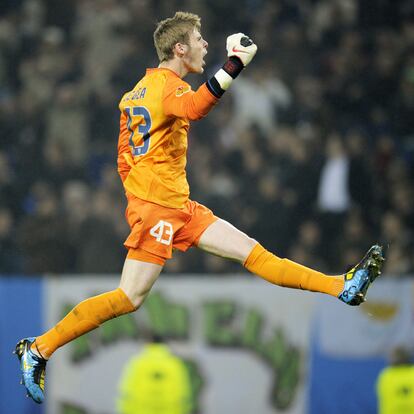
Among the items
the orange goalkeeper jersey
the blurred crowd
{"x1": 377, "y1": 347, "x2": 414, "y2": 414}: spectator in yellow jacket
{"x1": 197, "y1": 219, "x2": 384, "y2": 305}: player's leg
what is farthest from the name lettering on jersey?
{"x1": 377, "y1": 347, "x2": 414, "y2": 414}: spectator in yellow jacket

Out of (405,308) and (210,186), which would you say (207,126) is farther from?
(405,308)

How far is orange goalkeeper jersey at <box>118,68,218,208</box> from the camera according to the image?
6164 millimetres

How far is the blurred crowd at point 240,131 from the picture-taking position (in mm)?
10828

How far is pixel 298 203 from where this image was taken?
36.2ft

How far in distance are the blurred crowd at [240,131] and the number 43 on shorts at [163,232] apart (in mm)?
4271

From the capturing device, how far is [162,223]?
629 cm

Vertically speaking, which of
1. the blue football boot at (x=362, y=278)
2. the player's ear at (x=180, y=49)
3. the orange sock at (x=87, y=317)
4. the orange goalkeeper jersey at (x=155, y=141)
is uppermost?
the player's ear at (x=180, y=49)

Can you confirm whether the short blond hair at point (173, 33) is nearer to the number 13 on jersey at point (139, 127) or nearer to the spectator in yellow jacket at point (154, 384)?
the number 13 on jersey at point (139, 127)

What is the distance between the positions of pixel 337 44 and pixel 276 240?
9.21 feet

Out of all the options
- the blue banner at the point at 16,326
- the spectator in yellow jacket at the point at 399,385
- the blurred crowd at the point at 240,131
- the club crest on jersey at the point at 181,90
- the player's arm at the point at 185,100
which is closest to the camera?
the player's arm at the point at 185,100

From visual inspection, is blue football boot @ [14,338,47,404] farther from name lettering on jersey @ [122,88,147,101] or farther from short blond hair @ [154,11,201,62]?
short blond hair @ [154,11,201,62]

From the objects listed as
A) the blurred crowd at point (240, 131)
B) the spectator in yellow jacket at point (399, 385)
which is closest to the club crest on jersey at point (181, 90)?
the blurred crowd at point (240, 131)

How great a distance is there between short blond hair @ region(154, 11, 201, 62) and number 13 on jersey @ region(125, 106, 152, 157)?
35cm

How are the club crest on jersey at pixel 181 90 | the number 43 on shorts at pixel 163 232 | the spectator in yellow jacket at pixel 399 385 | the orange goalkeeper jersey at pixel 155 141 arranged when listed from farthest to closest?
the spectator in yellow jacket at pixel 399 385 < the number 43 on shorts at pixel 163 232 < the orange goalkeeper jersey at pixel 155 141 < the club crest on jersey at pixel 181 90
